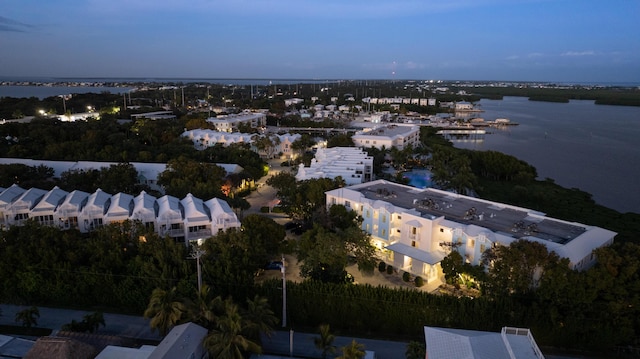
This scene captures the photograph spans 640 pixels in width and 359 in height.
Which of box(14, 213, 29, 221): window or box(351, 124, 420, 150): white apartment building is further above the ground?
box(351, 124, 420, 150): white apartment building

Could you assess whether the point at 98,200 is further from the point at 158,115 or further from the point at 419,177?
the point at 158,115

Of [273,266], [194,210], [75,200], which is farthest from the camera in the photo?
[75,200]

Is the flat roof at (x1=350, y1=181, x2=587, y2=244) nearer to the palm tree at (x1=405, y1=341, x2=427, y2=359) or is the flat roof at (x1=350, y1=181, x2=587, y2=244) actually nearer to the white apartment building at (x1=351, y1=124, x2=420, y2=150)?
the palm tree at (x1=405, y1=341, x2=427, y2=359)

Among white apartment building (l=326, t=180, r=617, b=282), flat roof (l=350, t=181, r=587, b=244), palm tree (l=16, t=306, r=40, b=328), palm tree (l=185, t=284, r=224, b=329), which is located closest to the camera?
palm tree (l=185, t=284, r=224, b=329)

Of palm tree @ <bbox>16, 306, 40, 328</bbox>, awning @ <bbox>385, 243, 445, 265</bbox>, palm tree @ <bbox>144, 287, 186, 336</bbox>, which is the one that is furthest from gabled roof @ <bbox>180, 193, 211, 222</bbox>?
awning @ <bbox>385, 243, 445, 265</bbox>

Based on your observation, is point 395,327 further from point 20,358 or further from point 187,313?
point 20,358

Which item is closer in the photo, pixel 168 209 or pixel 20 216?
pixel 168 209

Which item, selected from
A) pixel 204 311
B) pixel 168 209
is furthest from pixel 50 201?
pixel 204 311
